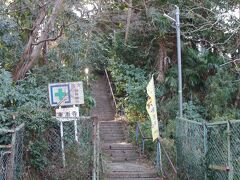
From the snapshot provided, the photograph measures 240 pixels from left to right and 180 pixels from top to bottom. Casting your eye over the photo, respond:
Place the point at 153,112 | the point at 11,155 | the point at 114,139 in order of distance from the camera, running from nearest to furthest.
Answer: the point at 11,155, the point at 153,112, the point at 114,139

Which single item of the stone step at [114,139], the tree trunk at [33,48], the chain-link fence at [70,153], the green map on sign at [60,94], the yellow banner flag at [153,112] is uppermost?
the tree trunk at [33,48]

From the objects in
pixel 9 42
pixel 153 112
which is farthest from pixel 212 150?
pixel 9 42

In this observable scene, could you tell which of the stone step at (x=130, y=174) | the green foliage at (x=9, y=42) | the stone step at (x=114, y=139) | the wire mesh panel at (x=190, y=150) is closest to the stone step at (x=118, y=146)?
the stone step at (x=114, y=139)

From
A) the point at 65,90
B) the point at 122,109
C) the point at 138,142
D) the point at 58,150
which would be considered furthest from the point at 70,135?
the point at 122,109

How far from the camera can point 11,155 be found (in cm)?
639

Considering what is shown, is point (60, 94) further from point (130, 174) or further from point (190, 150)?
point (190, 150)

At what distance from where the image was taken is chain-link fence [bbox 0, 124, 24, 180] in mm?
6398

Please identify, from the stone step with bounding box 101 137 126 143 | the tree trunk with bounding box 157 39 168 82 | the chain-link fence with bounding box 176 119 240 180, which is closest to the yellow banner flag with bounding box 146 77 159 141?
→ the chain-link fence with bounding box 176 119 240 180

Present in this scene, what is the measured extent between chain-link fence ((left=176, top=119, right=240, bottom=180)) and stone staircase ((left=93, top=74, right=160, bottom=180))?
2.39m

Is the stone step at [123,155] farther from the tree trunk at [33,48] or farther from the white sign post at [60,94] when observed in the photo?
the tree trunk at [33,48]

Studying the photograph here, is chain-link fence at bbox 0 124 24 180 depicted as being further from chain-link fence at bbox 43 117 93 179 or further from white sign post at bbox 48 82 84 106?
white sign post at bbox 48 82 84 106

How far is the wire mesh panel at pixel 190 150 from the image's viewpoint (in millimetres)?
7875

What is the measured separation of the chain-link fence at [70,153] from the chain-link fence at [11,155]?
0.99 meters

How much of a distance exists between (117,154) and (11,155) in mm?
8593
